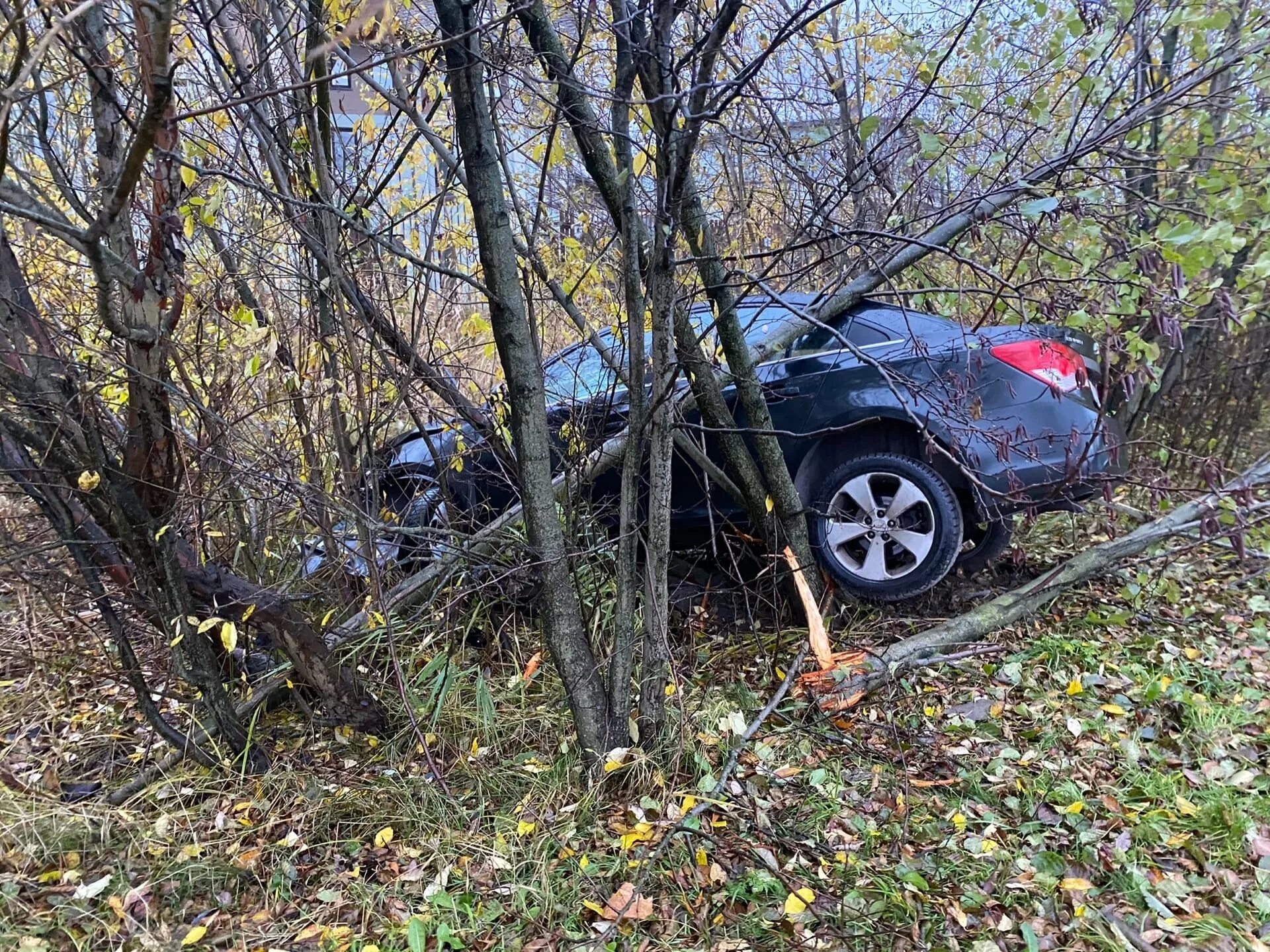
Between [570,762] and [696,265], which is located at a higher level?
[696,265]

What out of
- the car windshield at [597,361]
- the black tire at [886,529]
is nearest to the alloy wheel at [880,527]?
the black tire at [886,529]

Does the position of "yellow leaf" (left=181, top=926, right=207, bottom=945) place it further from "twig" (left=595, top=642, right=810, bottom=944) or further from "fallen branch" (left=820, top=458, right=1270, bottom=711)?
"fallen branch" (left=820, top=458, right=1270, bottom=711)

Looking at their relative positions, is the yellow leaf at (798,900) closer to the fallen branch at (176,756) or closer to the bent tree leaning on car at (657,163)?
the bent tree leaning on car at (657,163)

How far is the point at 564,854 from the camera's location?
267 cm

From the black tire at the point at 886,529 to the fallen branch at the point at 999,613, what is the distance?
289 mm

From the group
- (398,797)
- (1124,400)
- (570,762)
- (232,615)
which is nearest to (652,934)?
(570,762)

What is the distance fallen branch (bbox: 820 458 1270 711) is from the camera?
344cm

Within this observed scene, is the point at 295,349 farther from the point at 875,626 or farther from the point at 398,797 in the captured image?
the point at 875,626

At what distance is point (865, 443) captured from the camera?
4156 mm

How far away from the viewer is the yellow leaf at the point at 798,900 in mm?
2391

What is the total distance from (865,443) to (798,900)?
2.45 meters

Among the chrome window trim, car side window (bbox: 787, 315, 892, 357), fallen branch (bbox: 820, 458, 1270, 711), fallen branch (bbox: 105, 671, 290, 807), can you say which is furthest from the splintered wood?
fallen branch (bbox: 105, 671, 290, 807)

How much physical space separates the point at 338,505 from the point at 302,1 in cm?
219

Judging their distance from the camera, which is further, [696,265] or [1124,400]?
[1124,400]
